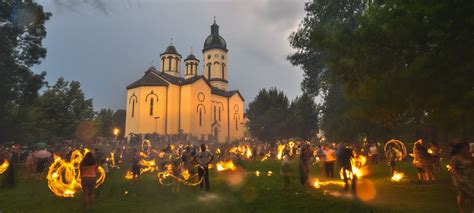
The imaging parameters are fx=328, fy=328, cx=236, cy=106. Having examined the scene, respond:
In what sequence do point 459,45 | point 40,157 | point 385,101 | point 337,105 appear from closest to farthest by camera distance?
1. point 459,45
2. point 385,101
3. point 40,157
4. point 337,105

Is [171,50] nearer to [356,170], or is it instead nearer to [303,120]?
[303,120]

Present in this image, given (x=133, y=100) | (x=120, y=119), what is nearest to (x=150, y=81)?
(x=133, y=100)

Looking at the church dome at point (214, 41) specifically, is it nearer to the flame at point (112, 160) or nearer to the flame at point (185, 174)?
the flame at point (112, 160)

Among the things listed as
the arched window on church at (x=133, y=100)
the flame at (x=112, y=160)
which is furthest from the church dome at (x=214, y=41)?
the flame at (x=112, y=160)

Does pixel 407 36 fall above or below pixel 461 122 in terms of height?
above

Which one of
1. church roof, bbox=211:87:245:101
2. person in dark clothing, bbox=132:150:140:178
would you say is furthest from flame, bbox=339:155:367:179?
church roof, bbox=211:87:245:101

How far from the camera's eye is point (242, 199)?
11422mm

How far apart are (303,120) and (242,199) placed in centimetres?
5182

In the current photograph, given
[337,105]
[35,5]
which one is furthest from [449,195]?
[35,5]

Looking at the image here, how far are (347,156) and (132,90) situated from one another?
5789 centimetres

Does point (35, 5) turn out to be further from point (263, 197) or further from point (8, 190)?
point (263, 197)

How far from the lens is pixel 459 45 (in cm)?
945

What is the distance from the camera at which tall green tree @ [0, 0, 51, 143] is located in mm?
29391

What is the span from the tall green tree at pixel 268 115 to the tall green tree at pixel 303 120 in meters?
1.39
